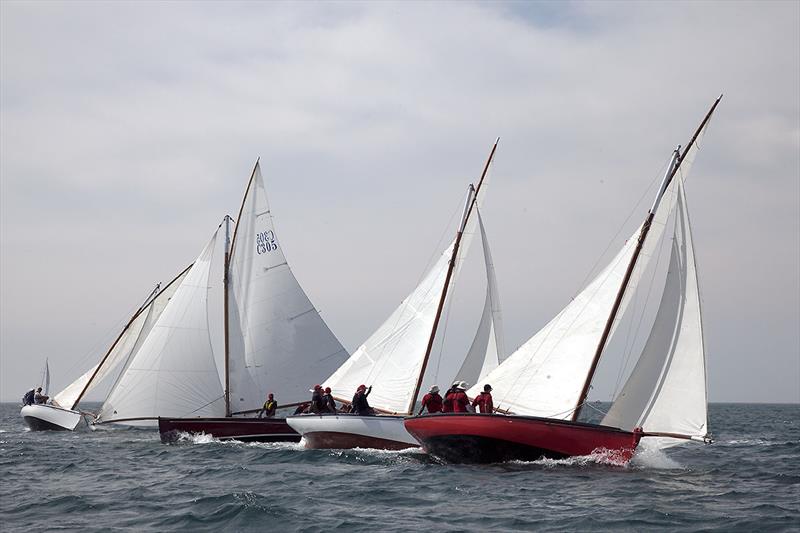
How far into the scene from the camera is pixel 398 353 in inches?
1193

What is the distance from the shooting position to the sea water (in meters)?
15.9

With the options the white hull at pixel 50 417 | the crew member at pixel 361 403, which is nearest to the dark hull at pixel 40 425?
the white hull at pixel 50 417

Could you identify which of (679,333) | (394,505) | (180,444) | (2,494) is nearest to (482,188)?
(679,333)

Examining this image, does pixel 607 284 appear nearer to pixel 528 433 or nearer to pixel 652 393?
pixel 652 393

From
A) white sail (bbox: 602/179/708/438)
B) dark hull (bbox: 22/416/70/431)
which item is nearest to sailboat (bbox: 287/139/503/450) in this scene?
white sail (bbox: 602/179/708/438)

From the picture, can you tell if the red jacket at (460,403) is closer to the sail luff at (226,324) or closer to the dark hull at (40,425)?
the sail luff at (226,324)

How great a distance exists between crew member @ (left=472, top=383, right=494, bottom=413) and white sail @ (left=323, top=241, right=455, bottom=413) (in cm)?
561

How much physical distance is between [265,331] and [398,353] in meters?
7.71

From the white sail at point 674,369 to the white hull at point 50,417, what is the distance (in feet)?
94.3

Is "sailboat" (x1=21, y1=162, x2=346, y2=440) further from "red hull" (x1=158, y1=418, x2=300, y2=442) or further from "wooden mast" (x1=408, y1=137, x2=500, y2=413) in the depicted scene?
"wooden mast" (x1=408, y1=137, x2=500, y2=413)

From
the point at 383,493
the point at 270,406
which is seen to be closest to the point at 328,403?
the point at 270,406

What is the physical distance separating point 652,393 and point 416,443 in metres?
7.70

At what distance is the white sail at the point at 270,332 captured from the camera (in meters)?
35.7

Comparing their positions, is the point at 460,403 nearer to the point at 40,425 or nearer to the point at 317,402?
the point at 317,402
